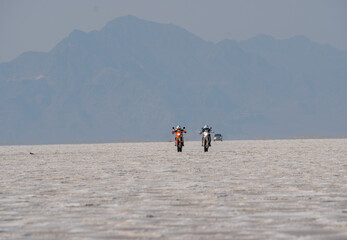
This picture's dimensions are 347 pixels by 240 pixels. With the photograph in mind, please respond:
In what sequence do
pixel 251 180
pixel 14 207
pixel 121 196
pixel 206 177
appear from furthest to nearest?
1. pixel 206 177
2. pixel 251 180
3. pixel 121 196
4. pixel 14 207

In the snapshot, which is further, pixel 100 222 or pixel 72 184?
pixel 72 184

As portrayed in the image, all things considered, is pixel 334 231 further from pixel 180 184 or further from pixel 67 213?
pixel 180 184

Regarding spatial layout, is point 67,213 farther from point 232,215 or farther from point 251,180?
point 251,180

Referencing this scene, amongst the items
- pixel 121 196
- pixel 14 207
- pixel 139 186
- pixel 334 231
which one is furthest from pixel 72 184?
pixel 334 231

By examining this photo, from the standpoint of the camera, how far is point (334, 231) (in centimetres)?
860

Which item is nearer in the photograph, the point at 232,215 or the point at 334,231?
the point at 334,231

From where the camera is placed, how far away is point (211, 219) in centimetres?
984

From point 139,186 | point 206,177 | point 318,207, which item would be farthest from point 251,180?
point 318,207

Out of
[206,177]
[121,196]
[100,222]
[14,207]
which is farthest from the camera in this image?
[206,177]

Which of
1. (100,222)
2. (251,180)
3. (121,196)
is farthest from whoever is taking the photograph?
(251,180)

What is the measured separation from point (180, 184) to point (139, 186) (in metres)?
0.95

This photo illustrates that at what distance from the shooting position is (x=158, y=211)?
10.8 metres

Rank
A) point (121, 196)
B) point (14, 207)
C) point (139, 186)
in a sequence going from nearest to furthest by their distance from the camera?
1. point (14, 207)
2. point (121, 196)
3. point (139, 186)

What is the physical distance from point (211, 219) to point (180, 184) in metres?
6.10
